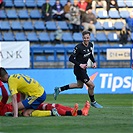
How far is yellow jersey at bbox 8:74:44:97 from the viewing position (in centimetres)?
1180

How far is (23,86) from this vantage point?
474 inches

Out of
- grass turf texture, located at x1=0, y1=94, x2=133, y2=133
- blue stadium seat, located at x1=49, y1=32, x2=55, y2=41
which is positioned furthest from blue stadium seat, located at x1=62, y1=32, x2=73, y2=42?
grass turf texture, located at x1=0, y1=94, x2=133, y2=133

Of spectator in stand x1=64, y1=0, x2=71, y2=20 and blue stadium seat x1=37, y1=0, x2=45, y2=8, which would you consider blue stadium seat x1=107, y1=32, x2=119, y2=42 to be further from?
blue stadium seat x1=37, y1=0, x2=45, y2=8

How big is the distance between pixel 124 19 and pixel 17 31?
5611 millimetres

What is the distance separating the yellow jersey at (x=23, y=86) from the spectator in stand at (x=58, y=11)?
1633 cm

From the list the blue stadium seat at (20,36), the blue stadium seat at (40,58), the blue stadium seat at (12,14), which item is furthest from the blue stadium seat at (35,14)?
the blue stadium seat at (40,58)

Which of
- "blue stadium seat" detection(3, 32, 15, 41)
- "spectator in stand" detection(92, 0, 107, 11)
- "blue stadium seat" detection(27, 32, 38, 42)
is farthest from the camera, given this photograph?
"spectator in stand" detection(92, 0, 107, 11)

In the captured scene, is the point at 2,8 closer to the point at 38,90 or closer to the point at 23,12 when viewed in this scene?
the point at 23,12

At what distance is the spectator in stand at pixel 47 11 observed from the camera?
28125mm

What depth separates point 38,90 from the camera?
1226cm

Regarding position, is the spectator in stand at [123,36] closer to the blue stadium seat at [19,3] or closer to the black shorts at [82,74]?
the blue stadium seat at [19,3]

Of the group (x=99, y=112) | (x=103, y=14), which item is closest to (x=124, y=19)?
(x=103, y=14)

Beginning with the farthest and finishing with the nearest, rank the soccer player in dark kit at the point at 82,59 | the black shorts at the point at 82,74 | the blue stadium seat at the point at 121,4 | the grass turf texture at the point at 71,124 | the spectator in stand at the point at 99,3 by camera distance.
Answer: the blue stadium seat at the point at 121,4 → the spectator in stand at the point at 99,3 → the black shorts at the point at 82,74 → the soccer player in dark kit at the point at 82,59 → the grass turf texture at the point at 71,124

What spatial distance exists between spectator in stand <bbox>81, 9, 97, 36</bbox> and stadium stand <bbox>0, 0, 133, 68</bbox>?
0.46m
